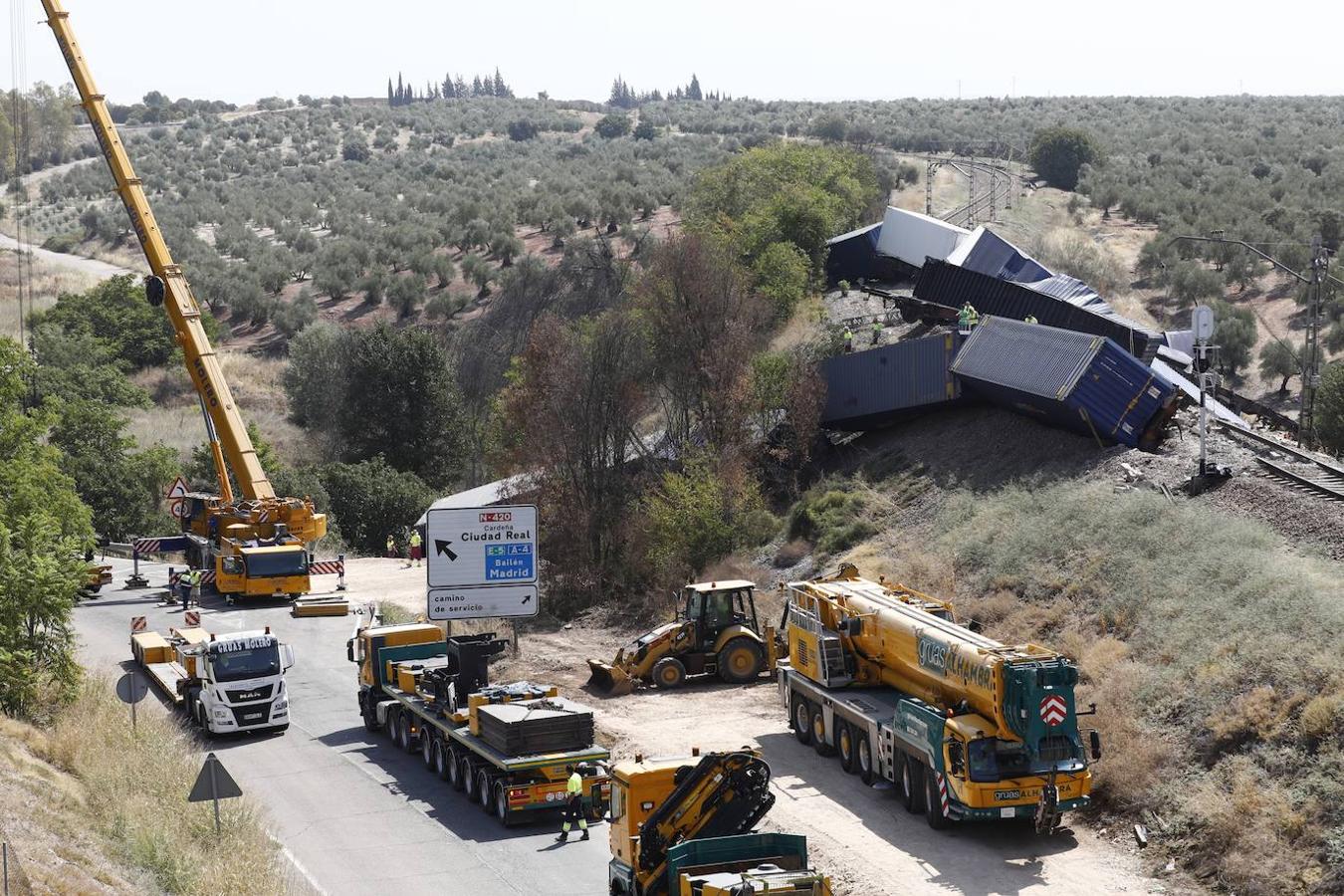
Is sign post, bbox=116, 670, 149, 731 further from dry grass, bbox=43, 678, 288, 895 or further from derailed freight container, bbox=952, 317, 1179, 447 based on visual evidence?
derailed freight container, bbox=952, 317, 1179, 447

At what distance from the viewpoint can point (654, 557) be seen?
42562mm

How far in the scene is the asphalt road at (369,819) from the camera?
21547 mm

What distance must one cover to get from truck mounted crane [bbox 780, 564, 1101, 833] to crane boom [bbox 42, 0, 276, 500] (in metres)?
24.3

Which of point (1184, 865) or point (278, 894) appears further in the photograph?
point (1184, 865)

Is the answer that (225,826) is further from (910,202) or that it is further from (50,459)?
(910,202)

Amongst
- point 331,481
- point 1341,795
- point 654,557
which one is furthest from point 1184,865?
point 331,481

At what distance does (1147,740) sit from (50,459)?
33.3m

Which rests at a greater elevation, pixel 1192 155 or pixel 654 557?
pixel 1192 155

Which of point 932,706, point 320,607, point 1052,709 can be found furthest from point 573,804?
point 320,607

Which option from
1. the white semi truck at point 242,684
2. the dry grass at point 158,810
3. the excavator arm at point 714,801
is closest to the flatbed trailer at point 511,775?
the excavator arm at point 714,801

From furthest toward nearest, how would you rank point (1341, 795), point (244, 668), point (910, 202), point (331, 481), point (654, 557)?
point (910, 202) < point (331, 481) < point (654, 557) < point (244, 668) < point (1341, 795)

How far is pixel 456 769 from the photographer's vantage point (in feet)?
85.3

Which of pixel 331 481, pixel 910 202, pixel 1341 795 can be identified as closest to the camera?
pixel 1341 795

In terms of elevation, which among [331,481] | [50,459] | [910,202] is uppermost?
[910,202]
